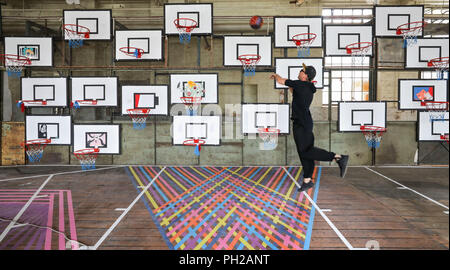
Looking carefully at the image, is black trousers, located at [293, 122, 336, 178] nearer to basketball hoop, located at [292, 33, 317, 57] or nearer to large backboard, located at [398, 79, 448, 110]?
basketball hoop, located at [292, 33, 317, 57]

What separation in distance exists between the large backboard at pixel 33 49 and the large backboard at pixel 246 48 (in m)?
5.00

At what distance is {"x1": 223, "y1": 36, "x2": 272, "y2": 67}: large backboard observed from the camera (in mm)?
7793

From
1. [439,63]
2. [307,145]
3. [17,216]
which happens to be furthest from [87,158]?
[439,63]

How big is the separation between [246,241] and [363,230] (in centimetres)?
149

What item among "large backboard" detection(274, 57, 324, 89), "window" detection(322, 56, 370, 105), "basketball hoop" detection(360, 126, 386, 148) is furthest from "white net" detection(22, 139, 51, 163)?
"window" detection(322, 56, 370, 105)

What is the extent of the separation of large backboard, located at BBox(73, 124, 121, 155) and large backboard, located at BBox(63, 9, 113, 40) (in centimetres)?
252

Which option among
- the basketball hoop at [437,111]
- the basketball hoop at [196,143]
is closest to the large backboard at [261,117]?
the basketball hoop at [196,143]

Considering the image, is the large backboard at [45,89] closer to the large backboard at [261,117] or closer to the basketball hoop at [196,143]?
the basketball hoop at [196,143]

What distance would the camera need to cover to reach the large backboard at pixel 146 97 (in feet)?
25.5

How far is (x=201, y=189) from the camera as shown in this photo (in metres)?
5.39

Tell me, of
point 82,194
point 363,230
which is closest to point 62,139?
point 82,194

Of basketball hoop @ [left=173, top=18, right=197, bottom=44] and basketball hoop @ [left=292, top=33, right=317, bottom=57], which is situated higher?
basketball hoop @ [left=173, top=18, right=197, bottom=44]

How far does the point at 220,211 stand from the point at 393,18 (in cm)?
741

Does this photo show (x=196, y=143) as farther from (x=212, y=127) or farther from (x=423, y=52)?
(x=423, y=52)
